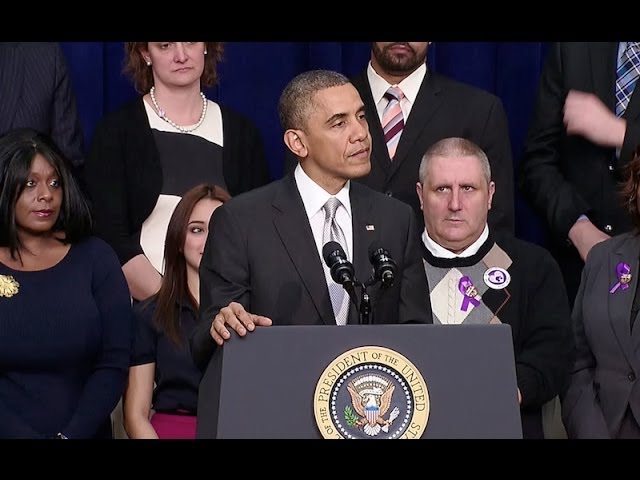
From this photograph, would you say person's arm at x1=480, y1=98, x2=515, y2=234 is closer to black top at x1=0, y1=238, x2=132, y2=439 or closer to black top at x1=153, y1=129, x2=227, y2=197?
black top at x1=153, y1=129, x2=227, y2=197

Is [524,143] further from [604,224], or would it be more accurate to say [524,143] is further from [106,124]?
[106,124]

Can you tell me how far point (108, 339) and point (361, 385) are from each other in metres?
1.39

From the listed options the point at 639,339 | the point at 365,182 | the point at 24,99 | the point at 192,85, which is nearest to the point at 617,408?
the point at 639,339

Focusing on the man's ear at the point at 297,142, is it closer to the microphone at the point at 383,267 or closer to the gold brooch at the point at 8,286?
the microphone at the point at 383,267

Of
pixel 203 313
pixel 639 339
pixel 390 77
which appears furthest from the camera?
pixel 390 77

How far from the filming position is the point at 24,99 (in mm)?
4730

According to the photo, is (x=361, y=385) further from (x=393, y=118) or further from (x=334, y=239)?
(x=393, y=118)

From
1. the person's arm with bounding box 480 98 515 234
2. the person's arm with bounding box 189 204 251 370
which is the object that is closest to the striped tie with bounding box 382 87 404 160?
the person's arm with bounding box 480 98 515 234

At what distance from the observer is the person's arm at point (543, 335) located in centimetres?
425

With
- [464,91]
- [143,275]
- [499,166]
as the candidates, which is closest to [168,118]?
[143,275]

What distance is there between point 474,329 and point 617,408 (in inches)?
45.5

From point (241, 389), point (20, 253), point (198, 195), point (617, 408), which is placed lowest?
point (241, 389)

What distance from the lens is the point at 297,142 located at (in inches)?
148

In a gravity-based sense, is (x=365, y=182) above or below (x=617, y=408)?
above
